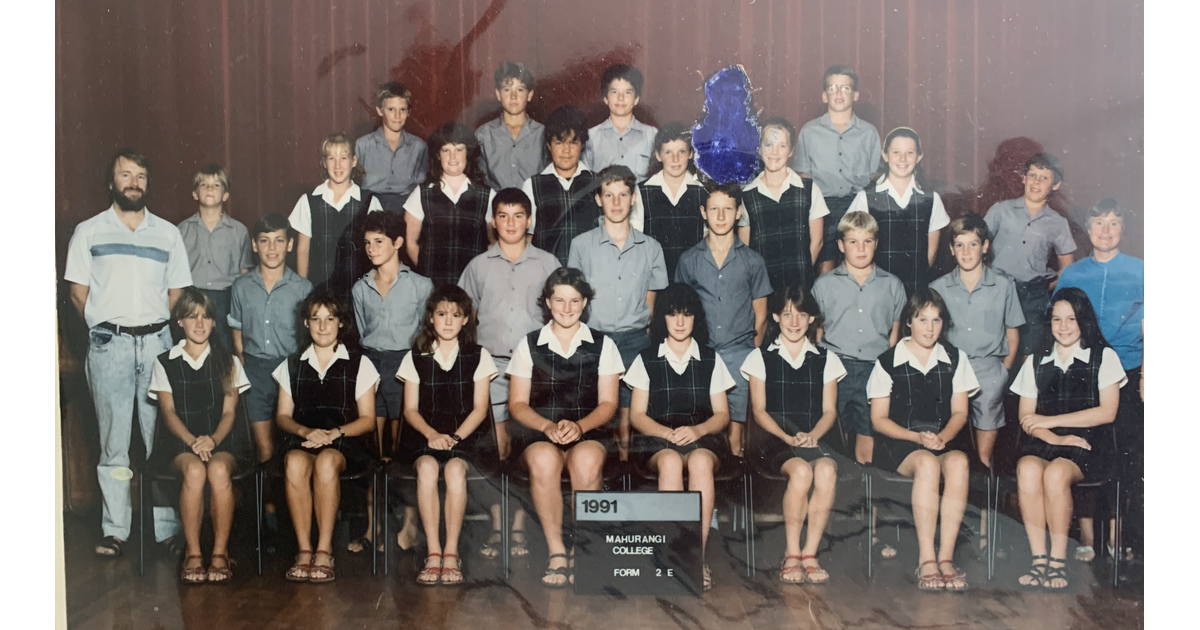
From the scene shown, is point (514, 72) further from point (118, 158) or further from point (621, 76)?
point (118, 158)

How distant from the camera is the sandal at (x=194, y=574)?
2391 millimetres

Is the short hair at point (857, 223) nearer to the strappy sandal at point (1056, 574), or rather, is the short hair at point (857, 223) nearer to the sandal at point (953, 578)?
the sandal at point (953, 578)

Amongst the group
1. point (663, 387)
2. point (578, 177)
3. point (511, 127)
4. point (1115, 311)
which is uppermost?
point (511, 127)

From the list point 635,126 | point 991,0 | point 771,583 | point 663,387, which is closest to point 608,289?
point 663,387

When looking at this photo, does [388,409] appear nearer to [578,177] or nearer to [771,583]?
[578,177]

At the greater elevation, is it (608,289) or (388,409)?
(608,289)

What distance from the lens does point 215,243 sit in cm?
238

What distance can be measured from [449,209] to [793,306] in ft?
3.37

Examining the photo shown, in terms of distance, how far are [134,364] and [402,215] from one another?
2.96 ft

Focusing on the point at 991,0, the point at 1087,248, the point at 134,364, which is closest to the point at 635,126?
the point at 991,0

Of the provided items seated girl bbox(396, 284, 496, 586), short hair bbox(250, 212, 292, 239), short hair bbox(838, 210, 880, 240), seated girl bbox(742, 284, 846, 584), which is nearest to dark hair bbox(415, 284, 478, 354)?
seated girl bbox(396, 284, 496, 586)

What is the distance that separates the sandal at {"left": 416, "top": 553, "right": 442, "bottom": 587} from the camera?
2.35 metres

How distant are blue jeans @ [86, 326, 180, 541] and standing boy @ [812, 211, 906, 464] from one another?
194 centimetres

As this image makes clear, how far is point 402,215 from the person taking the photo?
7.74ft
